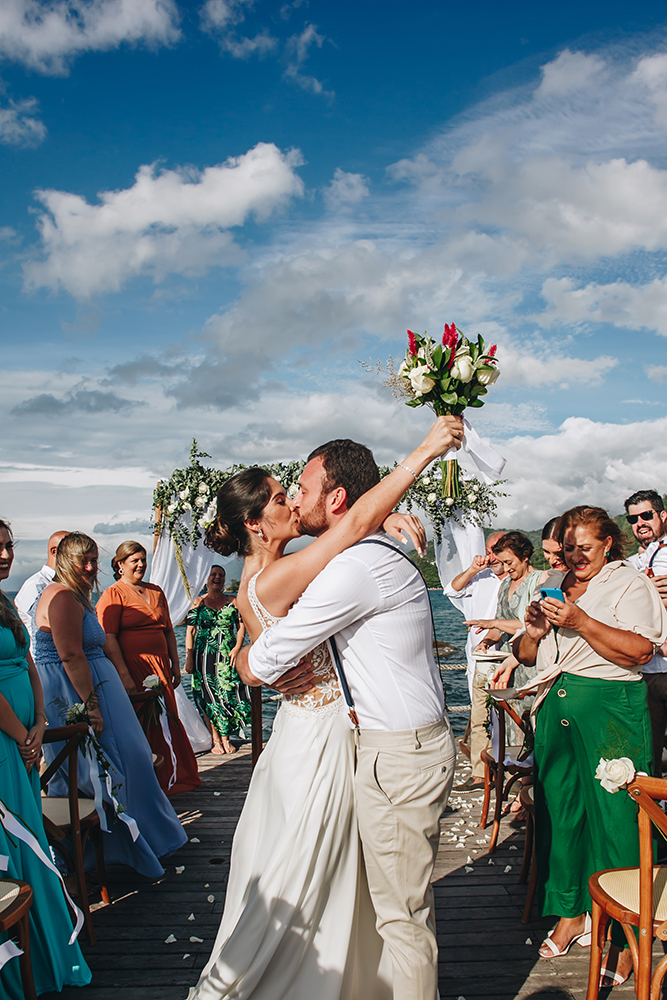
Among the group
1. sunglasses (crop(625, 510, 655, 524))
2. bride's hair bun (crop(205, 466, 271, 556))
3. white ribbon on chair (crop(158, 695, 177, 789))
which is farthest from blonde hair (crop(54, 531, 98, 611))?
sunglasses (crop(625, 510, 655, 524))

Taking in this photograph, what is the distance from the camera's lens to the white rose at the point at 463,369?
9.57 feet

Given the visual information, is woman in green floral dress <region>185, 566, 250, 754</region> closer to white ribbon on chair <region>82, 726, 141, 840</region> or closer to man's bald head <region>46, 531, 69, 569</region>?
man's bald head <region>46, 531, 69, 569</region>

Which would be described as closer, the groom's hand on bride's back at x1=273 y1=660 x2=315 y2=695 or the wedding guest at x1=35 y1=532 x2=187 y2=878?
the groom's hand on bride's back at x1=273 y1=660 x2=315 y2=695

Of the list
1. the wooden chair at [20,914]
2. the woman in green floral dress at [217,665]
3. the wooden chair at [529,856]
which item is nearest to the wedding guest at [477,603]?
the wooden chair at [529,856]

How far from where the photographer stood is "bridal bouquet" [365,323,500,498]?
2.97 meters

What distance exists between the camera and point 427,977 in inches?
85.2

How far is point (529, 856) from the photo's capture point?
4.32 meters

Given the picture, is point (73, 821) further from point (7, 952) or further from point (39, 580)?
point (39, 580)

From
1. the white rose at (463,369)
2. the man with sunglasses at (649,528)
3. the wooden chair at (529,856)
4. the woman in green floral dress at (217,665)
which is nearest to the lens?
the white rose at (463,369)

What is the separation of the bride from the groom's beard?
154 mm

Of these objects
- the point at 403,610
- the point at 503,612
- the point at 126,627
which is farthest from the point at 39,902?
the point at 503,612

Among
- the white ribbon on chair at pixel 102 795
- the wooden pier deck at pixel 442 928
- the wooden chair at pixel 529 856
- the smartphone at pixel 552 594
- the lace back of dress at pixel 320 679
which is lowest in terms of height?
the wooden pier deck at pixel 442 928

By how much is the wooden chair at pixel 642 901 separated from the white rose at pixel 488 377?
5.67ft

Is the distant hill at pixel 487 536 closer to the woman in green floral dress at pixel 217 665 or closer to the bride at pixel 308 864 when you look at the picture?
the bride at pixel 308 864
